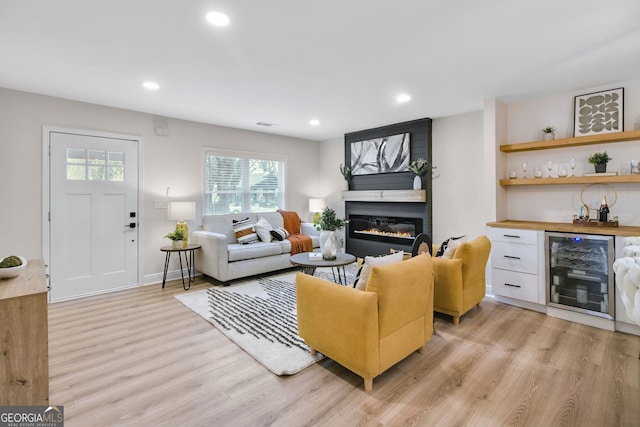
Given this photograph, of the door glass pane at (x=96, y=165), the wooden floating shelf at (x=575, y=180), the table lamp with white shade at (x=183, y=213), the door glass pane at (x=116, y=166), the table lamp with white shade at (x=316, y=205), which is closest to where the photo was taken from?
the wooden floating shelf at (x=575, y=180)

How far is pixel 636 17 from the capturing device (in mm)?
2156

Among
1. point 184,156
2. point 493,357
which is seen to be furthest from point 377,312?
point 184,156

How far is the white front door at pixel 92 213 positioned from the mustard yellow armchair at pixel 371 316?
3.24 meters

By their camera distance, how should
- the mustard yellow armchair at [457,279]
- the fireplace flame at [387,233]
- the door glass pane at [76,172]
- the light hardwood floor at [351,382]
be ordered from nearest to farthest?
the light hardwood floor at [351,382] → the mustard yellow armchair at [457,279] → the door glass pane at [76,172] → the fireplace flame at [387,233]

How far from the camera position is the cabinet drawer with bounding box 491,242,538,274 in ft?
11.3

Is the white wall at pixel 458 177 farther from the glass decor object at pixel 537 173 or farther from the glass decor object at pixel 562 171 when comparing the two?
the glass decor object at pixel 562 171

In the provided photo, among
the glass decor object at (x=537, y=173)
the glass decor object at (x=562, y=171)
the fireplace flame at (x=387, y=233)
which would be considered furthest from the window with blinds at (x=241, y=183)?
the glass decor object at (x=562, y=171)

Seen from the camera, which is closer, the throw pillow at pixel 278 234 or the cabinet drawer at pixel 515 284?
the cabinet drawer at pixel 515 284

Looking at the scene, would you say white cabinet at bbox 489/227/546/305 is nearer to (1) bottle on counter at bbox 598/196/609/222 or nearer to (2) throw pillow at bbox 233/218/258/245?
(1) bottle on counter at bbox 598/196/609/222

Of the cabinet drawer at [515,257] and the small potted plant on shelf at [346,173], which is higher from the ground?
the small potted plant on shelf at [346,173]

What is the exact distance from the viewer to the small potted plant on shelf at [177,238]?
4.44 meters

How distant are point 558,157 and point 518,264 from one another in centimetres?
143

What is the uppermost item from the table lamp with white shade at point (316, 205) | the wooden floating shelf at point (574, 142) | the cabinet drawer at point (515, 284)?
the wooden floating shelf at point (574, 142)

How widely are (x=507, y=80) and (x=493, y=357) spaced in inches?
109
